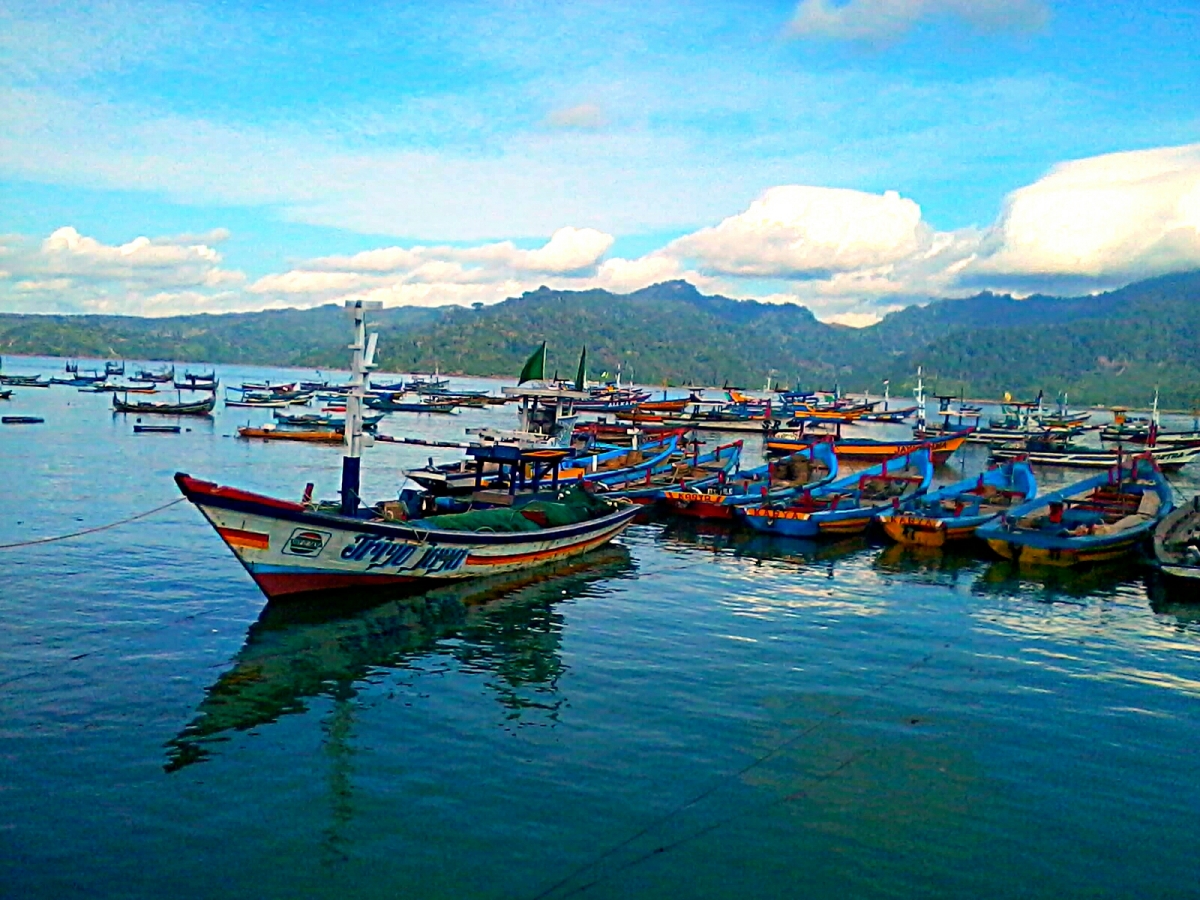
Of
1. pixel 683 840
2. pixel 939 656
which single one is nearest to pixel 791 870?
pixel 683 840

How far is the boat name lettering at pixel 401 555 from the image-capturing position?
24.6 meters

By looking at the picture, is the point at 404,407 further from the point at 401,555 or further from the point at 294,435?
the point at 401,555

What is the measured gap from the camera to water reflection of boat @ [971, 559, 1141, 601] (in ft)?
102

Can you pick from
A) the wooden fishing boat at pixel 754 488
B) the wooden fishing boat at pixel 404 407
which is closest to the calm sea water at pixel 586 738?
the wooden fishing boat at pixel 754 488

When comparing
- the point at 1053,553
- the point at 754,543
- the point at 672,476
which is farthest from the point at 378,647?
the point at 672,476

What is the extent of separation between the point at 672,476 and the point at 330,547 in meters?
29.4

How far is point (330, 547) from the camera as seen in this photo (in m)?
24.2

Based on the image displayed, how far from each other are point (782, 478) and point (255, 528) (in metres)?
37.4

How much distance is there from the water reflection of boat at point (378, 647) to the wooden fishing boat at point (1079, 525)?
56.5ft

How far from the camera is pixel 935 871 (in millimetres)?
12500

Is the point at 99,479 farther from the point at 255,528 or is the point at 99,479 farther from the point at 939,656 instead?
the point at 939,656

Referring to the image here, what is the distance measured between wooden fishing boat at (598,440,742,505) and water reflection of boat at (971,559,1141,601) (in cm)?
1548

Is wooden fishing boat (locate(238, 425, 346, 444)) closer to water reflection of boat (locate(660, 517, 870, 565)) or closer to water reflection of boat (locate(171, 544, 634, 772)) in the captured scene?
water reflection of boat (locate(660, 517, 870, 565))

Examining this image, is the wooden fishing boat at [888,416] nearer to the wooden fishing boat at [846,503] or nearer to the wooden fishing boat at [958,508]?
the wooden fishing boat at [846,503]
